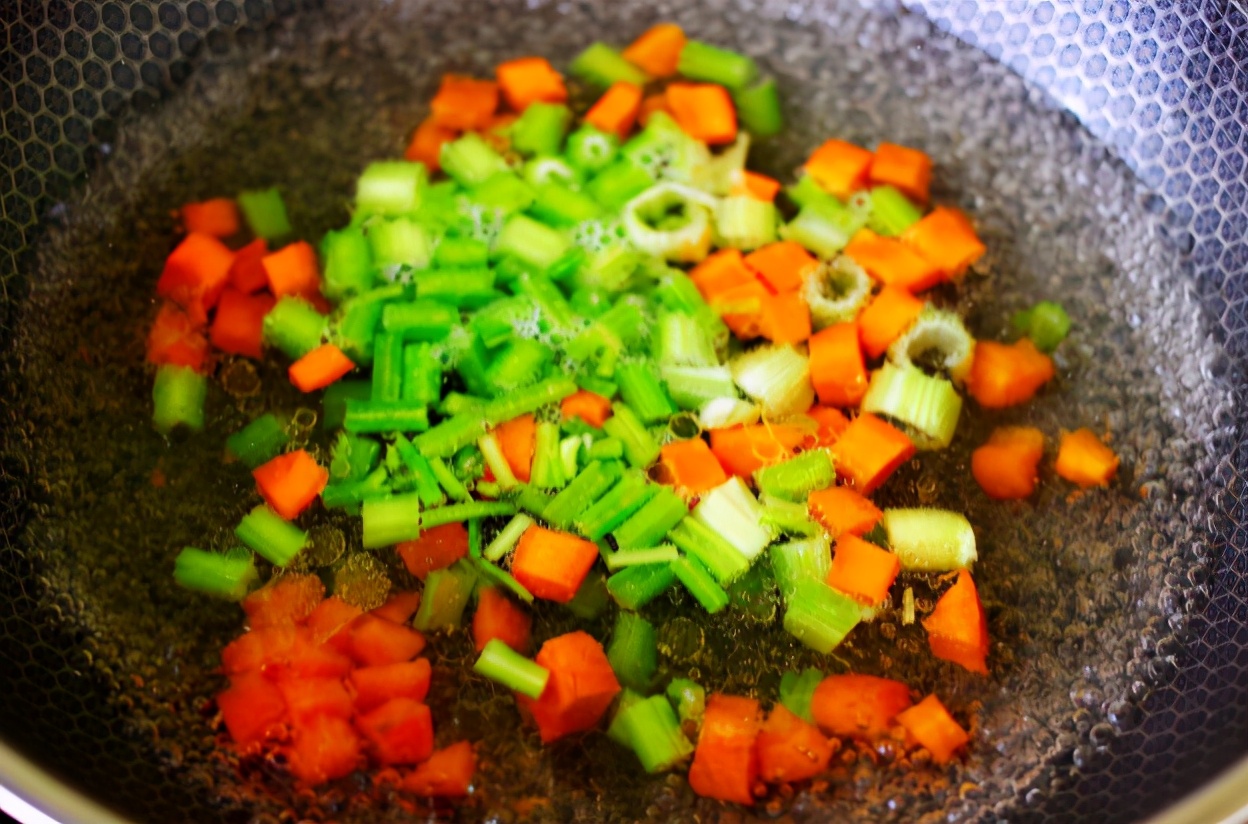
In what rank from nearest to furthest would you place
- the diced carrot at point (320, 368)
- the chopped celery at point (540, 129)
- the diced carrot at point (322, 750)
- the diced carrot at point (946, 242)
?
the diced carrot at point (322, 750) < the diced carrot at point (320, 368) < the diced carrot at point (946, 242) < the chopped celery at point (540, 129)

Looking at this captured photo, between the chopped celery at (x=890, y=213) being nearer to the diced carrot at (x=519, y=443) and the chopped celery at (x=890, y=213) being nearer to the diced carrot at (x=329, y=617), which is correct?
the diced carrot at (x=519, y=443)

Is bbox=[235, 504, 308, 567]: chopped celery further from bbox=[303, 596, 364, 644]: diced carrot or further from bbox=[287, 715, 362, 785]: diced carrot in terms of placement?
bbox=[287, 715, 362, 785]: diced carrot

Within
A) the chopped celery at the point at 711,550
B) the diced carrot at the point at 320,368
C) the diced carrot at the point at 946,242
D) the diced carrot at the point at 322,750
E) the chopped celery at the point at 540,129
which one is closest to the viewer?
the diced carrot at the point at 322,750

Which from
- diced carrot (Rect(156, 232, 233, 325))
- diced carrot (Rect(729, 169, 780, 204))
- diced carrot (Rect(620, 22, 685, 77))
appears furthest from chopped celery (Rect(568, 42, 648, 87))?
diced carrot (Rect(156, 232, 233, 325))

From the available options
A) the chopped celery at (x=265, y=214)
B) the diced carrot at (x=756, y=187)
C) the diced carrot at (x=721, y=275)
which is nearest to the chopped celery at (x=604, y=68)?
Answer: the diced carrot at (x=756, y=187)

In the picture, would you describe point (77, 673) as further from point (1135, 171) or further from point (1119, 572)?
point (1135, 171)

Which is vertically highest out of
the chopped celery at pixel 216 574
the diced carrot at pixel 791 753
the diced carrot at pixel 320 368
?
the diced carrot at pixel 320 368
